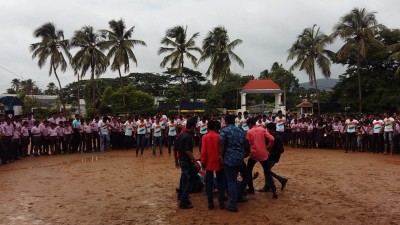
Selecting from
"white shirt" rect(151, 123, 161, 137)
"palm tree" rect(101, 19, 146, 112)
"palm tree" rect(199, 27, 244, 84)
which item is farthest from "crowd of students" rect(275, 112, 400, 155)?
"palm tree" rect(101, 19, 146, 112)

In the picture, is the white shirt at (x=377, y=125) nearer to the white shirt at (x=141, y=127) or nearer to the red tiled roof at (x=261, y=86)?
the white shirt at (x=141, y=127)

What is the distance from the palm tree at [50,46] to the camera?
119 feet

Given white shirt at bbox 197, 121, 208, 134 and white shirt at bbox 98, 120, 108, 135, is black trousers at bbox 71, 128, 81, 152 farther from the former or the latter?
white shirt at bbox 197, 121, 208, 134

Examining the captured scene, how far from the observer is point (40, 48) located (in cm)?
3672

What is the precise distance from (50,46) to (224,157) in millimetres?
34043

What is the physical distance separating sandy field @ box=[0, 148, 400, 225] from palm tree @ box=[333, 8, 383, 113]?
18872 mm

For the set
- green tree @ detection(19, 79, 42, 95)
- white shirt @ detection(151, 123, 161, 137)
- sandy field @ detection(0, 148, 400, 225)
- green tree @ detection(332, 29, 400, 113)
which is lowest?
sandy field @ detection(0, 148, 400, 225)

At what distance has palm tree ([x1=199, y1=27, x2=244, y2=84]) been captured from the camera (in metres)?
32.6

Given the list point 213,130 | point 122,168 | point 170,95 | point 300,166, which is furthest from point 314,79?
point 213,130

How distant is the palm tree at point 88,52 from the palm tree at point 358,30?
21.5 metres

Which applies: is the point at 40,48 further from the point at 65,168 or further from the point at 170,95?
the point at 65,168

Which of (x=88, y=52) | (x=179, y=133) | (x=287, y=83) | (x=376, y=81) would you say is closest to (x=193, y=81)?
(x=287, y=83)

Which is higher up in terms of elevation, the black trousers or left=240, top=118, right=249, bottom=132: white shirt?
left=240, top=118, right=249, bottom=132: white shirt

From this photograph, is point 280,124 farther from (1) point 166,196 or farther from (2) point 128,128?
(1) point 166,196
